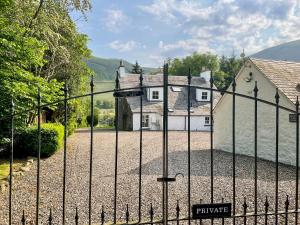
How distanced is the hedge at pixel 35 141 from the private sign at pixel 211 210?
409 inches

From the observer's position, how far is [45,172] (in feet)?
36.1

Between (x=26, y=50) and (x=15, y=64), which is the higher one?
(x=26, y=50)

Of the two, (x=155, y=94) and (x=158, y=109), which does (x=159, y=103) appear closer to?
(x=155, y=94)

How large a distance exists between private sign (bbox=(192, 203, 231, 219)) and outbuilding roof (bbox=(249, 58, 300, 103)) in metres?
9.69

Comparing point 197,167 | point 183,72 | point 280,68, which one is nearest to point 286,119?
point 280,68

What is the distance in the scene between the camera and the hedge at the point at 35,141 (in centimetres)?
1313

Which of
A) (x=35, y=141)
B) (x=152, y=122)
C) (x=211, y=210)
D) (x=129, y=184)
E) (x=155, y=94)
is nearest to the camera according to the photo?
(x=211, y=210)

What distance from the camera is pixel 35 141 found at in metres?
13.1

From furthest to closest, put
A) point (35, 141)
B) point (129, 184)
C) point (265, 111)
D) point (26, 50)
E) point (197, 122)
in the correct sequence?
point (197, 122), point (265, 111), point (35, 141), point (129, 184), point (26, 50)

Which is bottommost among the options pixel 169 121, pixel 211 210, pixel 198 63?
pixel 211 210

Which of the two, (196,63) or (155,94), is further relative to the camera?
(196,63)

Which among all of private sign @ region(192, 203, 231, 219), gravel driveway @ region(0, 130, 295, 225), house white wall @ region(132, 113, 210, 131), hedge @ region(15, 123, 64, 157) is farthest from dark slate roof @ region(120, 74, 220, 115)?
private sign @ region(192, 203, 231, 219)

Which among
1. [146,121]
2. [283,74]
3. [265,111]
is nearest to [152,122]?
[146,121]

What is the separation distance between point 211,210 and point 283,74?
1204 centimetres
